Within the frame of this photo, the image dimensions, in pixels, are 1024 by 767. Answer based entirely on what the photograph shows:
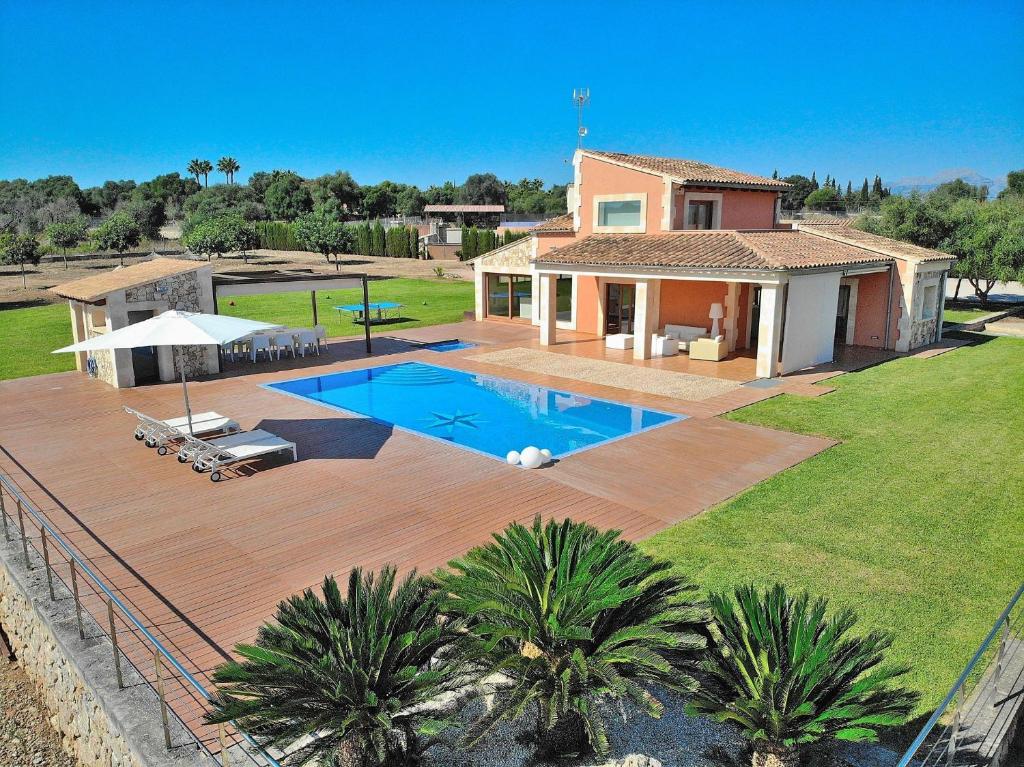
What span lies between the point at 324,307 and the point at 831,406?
2864 centimetres

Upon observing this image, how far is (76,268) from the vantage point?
181 feet

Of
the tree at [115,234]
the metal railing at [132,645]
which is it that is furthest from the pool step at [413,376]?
the tree at [115,234]

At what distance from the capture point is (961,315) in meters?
32.9

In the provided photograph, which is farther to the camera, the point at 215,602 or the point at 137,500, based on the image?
the point at 137,500

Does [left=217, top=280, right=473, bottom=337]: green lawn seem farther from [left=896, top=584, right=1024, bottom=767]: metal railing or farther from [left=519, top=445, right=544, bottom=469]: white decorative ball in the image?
[left=896, top=584, right=1024, bottom=767]: metal railing

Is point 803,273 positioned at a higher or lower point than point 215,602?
higher

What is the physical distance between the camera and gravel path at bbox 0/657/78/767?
25.8ft

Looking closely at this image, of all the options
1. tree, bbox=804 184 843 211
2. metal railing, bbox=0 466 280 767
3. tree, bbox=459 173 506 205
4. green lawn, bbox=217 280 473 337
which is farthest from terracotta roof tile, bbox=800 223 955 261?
tree, bbox=459 173 506 205

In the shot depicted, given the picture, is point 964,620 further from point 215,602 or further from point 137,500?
point 137,500

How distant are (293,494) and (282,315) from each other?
24.8 meters

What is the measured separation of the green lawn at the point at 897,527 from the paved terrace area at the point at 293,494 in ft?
2.54

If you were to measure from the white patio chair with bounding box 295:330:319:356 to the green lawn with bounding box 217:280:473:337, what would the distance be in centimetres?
437

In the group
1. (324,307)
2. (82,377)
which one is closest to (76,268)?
(324,307)

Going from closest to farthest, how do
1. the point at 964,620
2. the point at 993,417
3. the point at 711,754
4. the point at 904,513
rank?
the point at 711,754 → the point at 964,620 → the point at 904,513 → the point at 993,417
